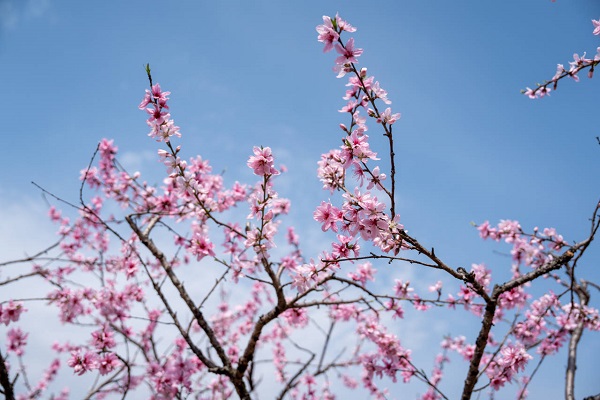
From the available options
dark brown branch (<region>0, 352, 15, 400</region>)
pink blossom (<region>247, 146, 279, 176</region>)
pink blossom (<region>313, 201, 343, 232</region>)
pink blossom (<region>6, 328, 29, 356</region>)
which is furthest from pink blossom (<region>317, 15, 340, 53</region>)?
pink blossom (<region>6, 328, 29, 356</region>)

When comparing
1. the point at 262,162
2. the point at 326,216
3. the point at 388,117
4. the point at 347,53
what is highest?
the point at 347,53

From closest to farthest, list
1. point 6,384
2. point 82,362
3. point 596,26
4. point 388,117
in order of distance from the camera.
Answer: point 388,117, point 596,26, point 6,384, point 82,362

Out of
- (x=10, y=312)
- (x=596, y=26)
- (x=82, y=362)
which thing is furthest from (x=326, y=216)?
(x=10, y=312)

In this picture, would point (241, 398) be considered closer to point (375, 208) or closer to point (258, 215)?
point (258, 215)

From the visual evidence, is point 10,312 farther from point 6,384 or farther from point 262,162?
point 262,162

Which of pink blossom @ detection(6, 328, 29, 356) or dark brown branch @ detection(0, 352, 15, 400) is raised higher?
pink blossom @ detection(6, 328, 29, 356)

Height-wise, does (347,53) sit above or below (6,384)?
above

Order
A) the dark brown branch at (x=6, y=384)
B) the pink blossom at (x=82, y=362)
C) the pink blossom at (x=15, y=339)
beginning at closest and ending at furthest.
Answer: the dark brown branch at (x=6, y=384), the pink blossom at (x=82, y=362), the pink blossom at (x=15, y=339)

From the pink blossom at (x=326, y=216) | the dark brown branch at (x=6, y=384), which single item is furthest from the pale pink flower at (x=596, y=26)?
the dark brown branch at (x=6, y=384)

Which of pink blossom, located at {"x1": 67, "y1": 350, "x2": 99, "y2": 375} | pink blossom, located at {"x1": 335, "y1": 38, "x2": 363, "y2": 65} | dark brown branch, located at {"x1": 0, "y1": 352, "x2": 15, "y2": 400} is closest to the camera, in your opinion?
pink blossom, located at {"x1": 335, "y1": 38, "x2": 363, "y2": 65}

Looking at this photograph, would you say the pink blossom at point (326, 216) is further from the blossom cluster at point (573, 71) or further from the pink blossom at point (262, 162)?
the blossom cluster at point (573, 71)

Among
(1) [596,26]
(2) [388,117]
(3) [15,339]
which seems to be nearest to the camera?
(2) [388,117]

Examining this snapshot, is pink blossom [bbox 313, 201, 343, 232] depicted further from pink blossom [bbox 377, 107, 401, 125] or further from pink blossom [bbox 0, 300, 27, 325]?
pink blossom [bbox 0, 300, 27, 325]

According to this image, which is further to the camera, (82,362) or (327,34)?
(82,362)
